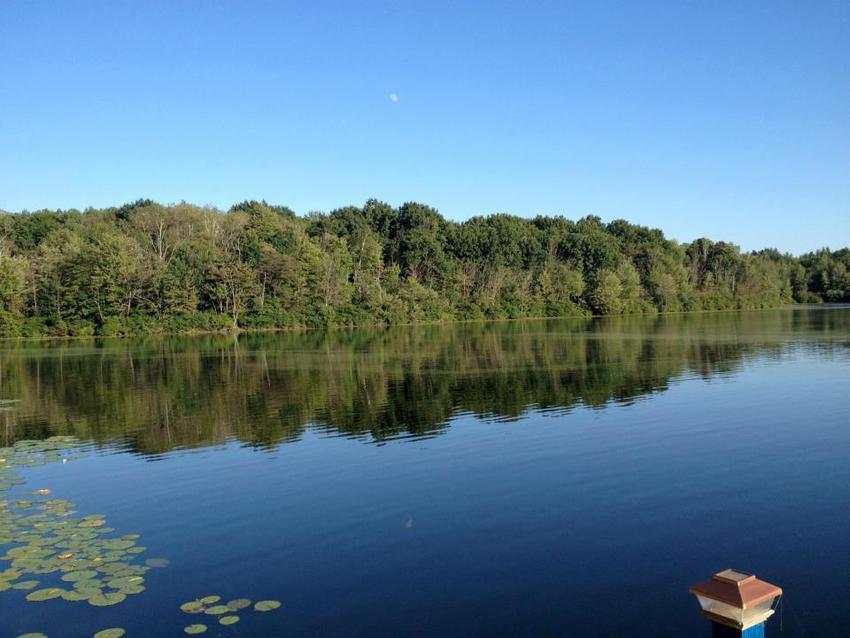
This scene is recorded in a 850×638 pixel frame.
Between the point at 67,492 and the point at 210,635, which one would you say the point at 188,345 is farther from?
the point at 210,635

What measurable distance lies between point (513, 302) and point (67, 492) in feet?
292

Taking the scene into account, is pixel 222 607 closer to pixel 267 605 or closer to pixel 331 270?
pixel 267 605

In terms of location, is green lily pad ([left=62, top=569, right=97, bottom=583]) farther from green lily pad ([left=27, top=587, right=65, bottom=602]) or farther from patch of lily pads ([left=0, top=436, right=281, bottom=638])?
green lily pad ([left=27, top=587, right=65, bottom=602])

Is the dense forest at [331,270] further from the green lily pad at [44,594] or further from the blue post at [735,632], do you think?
the blue post at [735,632]

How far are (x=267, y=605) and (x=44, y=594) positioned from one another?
300cm

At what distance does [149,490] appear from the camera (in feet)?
47.8

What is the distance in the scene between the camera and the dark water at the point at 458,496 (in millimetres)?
8750

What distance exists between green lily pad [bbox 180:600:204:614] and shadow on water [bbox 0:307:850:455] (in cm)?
1003

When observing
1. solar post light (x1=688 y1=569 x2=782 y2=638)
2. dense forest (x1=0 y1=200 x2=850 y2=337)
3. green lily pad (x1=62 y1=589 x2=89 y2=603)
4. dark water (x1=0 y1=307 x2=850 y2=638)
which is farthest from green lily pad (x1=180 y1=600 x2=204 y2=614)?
dense forest (x1=0 y1=200 x2=850 y2=337)

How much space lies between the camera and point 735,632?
5.72 m

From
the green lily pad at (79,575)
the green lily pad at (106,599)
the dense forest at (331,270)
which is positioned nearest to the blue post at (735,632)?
the green lily pad at (106,599)

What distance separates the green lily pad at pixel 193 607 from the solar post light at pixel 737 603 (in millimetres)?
6093

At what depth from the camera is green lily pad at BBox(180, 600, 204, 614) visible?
28.8 ft

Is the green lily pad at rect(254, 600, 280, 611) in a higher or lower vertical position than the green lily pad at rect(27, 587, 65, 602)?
lower
